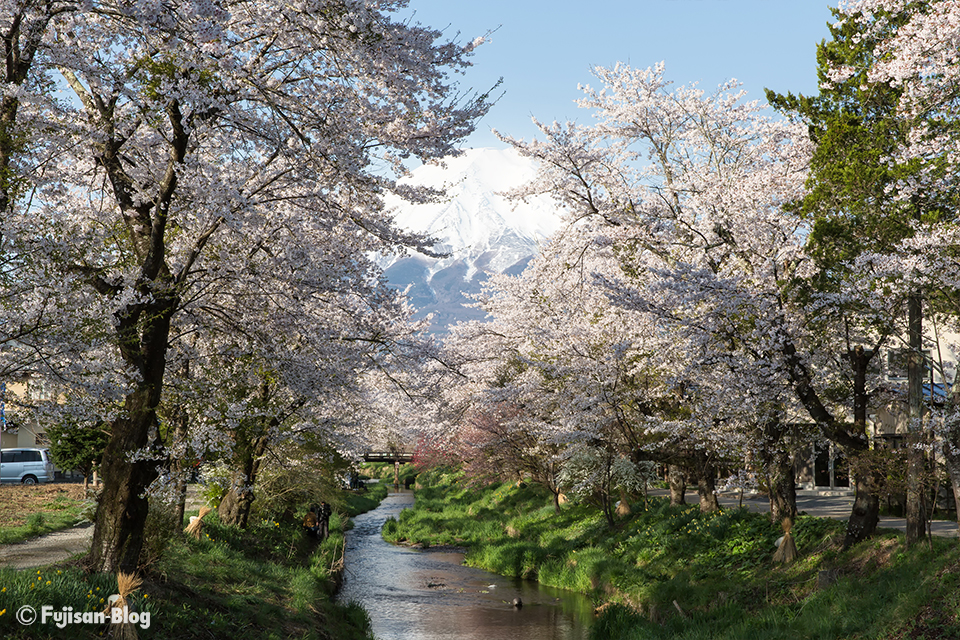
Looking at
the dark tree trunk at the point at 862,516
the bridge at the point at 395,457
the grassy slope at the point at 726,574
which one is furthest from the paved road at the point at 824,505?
the bridge at the point at 395,457

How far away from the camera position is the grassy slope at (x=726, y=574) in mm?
10391

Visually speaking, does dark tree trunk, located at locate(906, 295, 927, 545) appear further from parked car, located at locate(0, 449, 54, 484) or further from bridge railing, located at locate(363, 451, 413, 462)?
bridge railing, located at locate(363, 451, 413, 462)

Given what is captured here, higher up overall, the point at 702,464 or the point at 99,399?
the point at 99,399

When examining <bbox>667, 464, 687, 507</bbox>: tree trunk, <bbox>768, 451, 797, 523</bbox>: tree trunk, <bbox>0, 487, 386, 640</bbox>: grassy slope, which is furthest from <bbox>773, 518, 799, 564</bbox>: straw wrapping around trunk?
<bbox>0, 487, 386, 640</bbox>: grassy slope

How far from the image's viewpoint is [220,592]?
1152 centimetres

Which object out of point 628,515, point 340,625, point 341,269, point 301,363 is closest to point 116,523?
point 301,363

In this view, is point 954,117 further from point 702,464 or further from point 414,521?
point 414,521

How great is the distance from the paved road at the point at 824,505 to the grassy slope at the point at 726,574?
243 centimetres

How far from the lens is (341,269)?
425 inches

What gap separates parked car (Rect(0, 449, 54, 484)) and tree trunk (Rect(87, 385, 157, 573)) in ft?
93.2

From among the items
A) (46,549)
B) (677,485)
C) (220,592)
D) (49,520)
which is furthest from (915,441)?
(49,520)

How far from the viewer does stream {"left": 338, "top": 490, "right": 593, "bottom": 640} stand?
15.6 meters

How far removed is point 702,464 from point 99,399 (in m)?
14.6

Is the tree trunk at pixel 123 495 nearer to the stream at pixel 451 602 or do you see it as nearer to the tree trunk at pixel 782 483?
the stream at pixel 451 602
